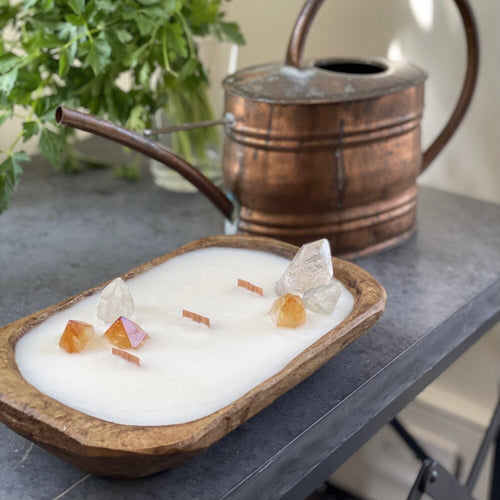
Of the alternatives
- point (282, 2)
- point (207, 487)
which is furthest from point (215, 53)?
point (207, 487)

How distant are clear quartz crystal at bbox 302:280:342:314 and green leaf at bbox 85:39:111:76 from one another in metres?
0.38

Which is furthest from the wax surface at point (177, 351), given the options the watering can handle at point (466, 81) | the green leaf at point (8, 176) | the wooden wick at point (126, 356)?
the watering can handle at point (466, 81)

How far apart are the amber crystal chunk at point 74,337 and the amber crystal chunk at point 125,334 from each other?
18 millimetres

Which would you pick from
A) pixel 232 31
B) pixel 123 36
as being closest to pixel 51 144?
pixel 123 36

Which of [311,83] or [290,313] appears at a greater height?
[311,83]

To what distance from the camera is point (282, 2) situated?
127 centimetres

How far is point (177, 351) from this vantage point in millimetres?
577

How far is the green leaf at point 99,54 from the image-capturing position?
841 mm

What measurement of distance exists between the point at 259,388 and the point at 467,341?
0.38m

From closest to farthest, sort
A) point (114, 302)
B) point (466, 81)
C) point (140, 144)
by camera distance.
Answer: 1. point (114, 302)
2. point (140, 144)
3. point (466, 81)

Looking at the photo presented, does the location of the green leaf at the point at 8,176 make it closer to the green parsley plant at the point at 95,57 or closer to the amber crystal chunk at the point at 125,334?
the green parsley plant at the point at 95,57

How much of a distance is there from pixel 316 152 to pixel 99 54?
261 mm

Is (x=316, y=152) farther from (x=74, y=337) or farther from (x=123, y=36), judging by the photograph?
(x=74, y=337)

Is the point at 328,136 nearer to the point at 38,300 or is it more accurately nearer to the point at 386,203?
the point at 386,203
